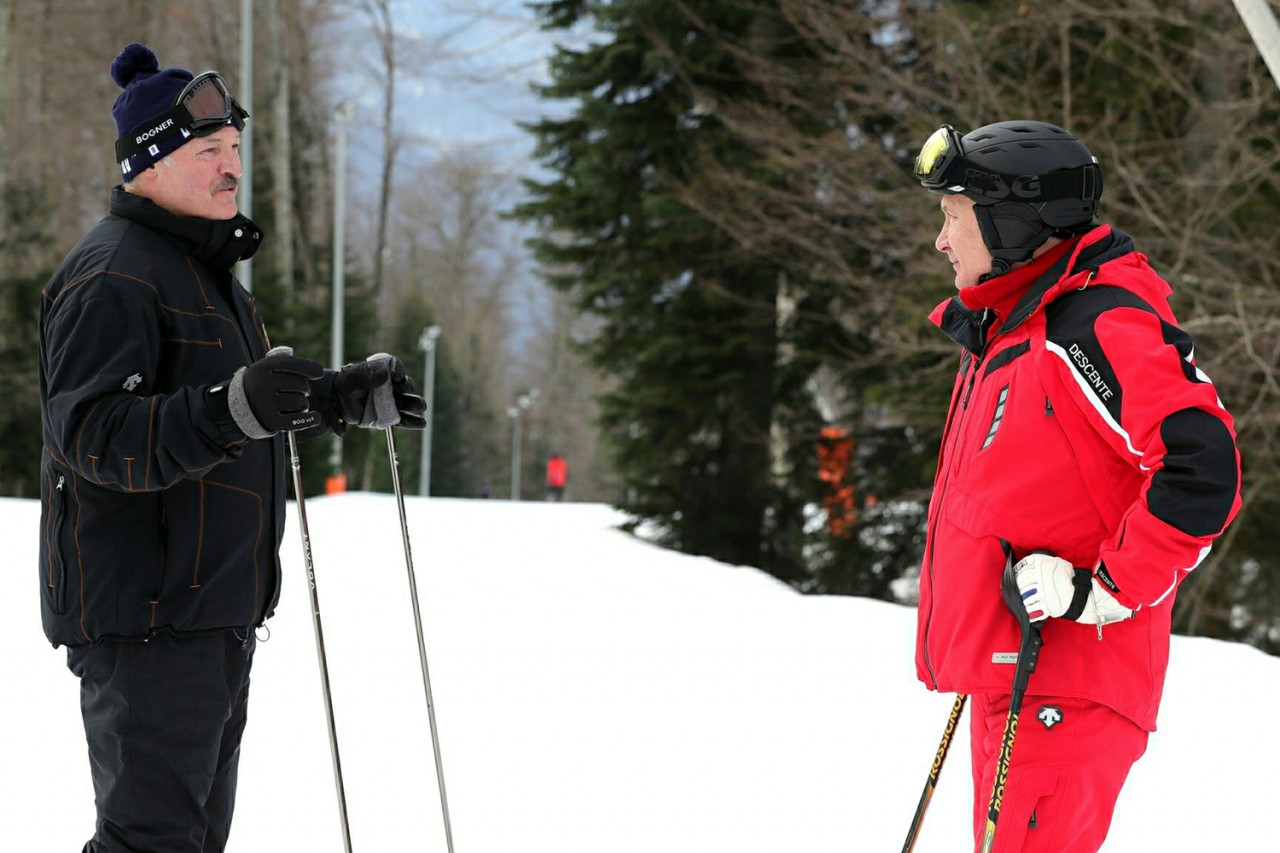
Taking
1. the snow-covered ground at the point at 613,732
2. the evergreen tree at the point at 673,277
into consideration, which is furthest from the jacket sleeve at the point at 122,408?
the evergreen tree at the point at 673,277

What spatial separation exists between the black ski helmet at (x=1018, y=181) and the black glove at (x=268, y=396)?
130 cm

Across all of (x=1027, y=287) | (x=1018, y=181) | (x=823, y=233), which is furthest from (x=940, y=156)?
(x=823, y=233)

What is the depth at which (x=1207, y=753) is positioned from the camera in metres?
5.16

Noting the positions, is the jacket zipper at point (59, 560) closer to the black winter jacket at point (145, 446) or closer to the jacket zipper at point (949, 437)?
the black winter jacket at point (145, 446)

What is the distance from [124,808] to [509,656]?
14.8 feet

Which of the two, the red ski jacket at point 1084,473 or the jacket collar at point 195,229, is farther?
the jacket collar at point 195,229

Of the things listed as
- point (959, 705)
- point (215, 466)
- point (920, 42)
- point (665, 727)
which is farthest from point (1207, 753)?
point (920, 42)

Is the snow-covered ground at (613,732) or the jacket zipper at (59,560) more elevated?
the jacket zipper at (59,560)

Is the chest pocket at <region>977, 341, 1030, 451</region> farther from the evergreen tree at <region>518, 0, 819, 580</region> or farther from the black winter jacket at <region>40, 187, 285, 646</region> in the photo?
the evergreen tree at <region>518, 0, 819, 580</region>

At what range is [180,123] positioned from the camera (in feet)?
8.79

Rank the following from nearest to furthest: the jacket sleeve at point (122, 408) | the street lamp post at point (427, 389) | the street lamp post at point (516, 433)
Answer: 1. the jacket sleeve at point (122, 408)
2. the street lamp post at point (427, 389)
3. the street lamp post at point (516, 433)

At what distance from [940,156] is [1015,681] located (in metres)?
1.00

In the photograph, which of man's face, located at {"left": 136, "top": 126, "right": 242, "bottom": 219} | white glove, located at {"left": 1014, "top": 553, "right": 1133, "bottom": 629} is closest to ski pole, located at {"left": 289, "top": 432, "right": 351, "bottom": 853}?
man's face, located at {"left": 136, "top": 126, "right": 242, "bottom": 219}

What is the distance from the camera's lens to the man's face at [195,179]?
8.82ft
